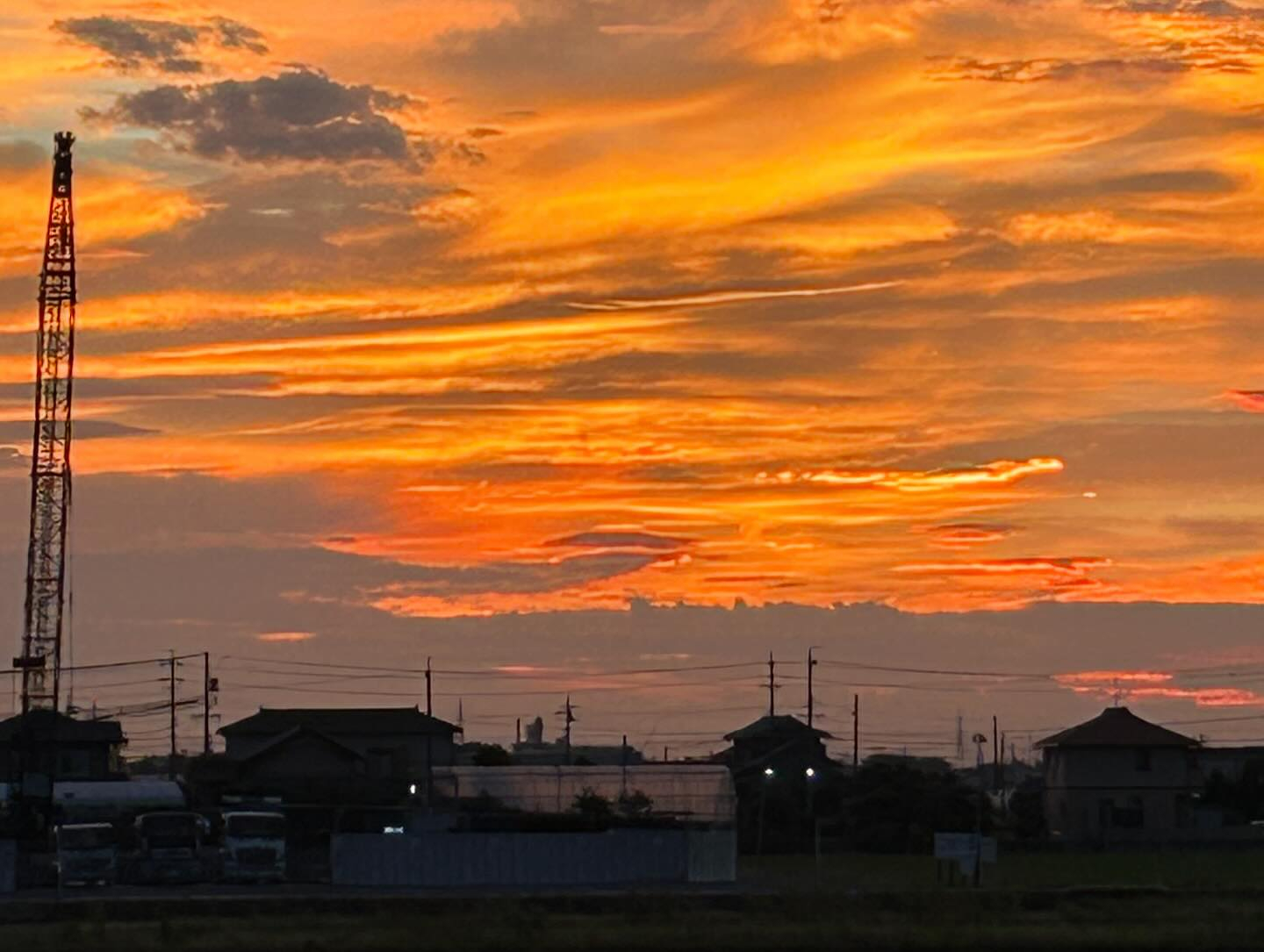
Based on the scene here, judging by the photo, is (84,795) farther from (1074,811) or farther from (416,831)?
(1074,811)

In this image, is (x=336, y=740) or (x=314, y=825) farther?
(x=336, y=740)

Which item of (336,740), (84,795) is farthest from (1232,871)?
(336,740)

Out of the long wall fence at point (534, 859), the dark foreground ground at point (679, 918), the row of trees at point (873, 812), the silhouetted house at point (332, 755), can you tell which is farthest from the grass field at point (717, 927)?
the silhouetted house at point (332, 755)

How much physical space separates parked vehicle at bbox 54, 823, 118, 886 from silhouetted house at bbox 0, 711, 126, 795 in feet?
182

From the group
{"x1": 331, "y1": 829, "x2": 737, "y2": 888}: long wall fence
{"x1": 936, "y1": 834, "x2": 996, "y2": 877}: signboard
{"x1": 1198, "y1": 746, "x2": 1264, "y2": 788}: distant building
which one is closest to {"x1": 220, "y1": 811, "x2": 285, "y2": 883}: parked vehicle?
{"x1": 331, "y1": 829, "x2": 737, "y2": 888}: long wall fence

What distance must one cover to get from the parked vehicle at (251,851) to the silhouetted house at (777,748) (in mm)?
65239

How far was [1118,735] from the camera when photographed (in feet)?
406

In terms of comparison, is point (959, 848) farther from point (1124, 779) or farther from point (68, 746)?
point (68, 746)

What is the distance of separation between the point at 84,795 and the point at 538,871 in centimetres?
4220

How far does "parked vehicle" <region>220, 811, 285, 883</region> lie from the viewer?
224 ft

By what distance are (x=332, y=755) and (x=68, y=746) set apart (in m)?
21.9

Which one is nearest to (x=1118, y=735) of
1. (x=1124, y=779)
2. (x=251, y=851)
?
(x=1124, y=779)

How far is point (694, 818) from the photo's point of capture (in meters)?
89.1

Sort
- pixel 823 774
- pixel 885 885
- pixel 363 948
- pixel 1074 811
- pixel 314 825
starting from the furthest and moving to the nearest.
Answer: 1. pixel 823 774
2. pixel 1074 811
3. pixel 314 825
4. pixel 885 885
5. pixel 363 948
